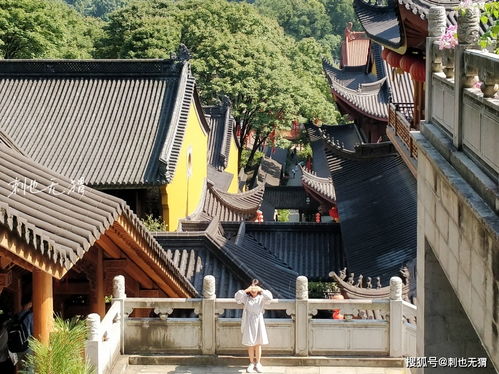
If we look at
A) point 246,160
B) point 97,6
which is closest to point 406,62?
point 246,160

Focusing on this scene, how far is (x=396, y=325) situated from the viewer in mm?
10383

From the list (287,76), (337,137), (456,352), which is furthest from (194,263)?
(287,76)

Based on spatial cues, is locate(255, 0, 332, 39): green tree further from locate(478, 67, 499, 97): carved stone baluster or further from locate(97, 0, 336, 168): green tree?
locate(478, 67, 499, 97): carved stone baluster

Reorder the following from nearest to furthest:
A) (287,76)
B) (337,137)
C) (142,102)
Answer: (142,102) → (337,137) → (287,76)

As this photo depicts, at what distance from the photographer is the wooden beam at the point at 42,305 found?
22.9ft

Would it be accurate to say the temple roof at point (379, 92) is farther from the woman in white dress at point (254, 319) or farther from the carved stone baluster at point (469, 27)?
the carved stone baluster at point (469, 27)

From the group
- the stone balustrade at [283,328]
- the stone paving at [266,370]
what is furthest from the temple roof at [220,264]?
the stone paving at [266,370]

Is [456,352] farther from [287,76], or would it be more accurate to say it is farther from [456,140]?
[287,76]

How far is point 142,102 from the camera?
966 inches

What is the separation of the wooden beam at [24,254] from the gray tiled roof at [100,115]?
14907mm

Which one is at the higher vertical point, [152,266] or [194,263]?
[152,266]

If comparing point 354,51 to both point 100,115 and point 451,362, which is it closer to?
point 100,115

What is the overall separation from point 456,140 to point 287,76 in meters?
33.0

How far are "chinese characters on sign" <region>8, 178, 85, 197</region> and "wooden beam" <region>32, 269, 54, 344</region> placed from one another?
0.73 m
